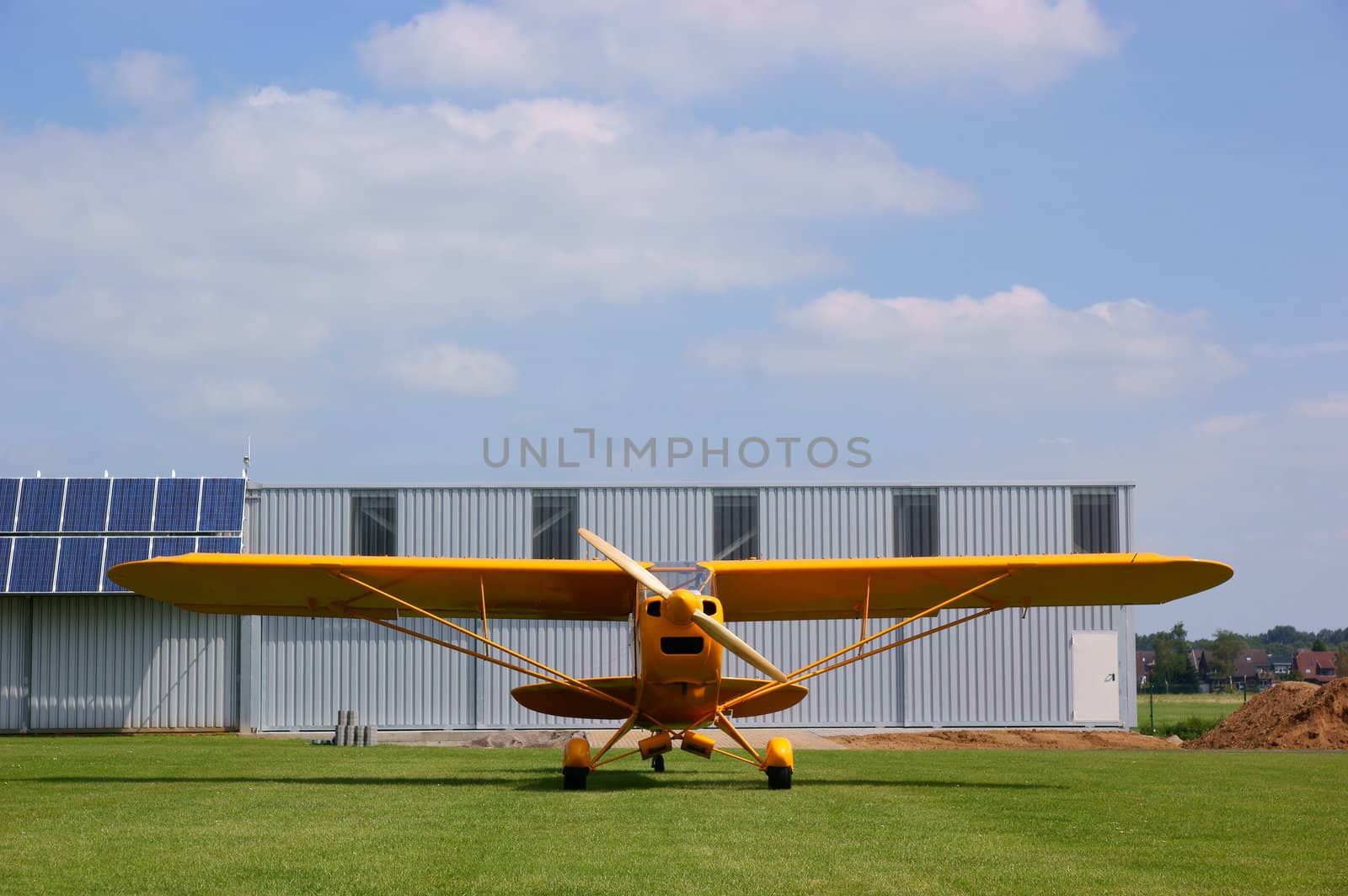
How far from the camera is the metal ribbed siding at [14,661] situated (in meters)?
32.6

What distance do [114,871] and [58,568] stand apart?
85.3 ft

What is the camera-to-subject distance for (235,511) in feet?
106

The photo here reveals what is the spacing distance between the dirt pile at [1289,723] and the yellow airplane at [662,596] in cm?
1432

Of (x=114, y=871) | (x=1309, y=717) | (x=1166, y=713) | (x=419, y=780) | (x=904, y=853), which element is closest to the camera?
(x=114, y=871)

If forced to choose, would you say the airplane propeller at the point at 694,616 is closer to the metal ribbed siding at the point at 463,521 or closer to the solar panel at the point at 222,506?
the metal ribbed siding at the point at 463,521

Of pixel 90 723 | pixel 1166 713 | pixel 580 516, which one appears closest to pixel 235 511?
pixel 90 723

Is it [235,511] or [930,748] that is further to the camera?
[235,511]

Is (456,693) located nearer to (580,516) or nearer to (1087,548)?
(580,516)

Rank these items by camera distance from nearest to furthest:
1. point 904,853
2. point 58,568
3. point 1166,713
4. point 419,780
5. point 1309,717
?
point 904,853, point 419,780, point 1309,717, point 58,568, point 1166,713

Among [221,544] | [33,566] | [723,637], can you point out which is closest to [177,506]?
[221,544]

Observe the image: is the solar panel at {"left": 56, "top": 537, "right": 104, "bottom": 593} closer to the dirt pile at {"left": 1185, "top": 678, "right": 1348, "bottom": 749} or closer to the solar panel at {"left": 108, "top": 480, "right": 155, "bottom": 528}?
the solar panel at {"left": 108, "top": 480, "right": 155, "bottom": 528}

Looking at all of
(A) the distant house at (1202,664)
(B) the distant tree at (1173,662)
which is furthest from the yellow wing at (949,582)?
(A) the distant house at (1202,664)

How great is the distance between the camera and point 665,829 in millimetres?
10633

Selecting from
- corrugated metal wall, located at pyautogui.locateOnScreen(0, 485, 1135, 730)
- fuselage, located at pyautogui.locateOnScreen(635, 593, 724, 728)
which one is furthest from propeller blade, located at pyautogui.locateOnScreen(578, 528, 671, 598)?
corrugated metal wall, located at pyautogui.locateOnScreen(0, 485, 1135, 730)
